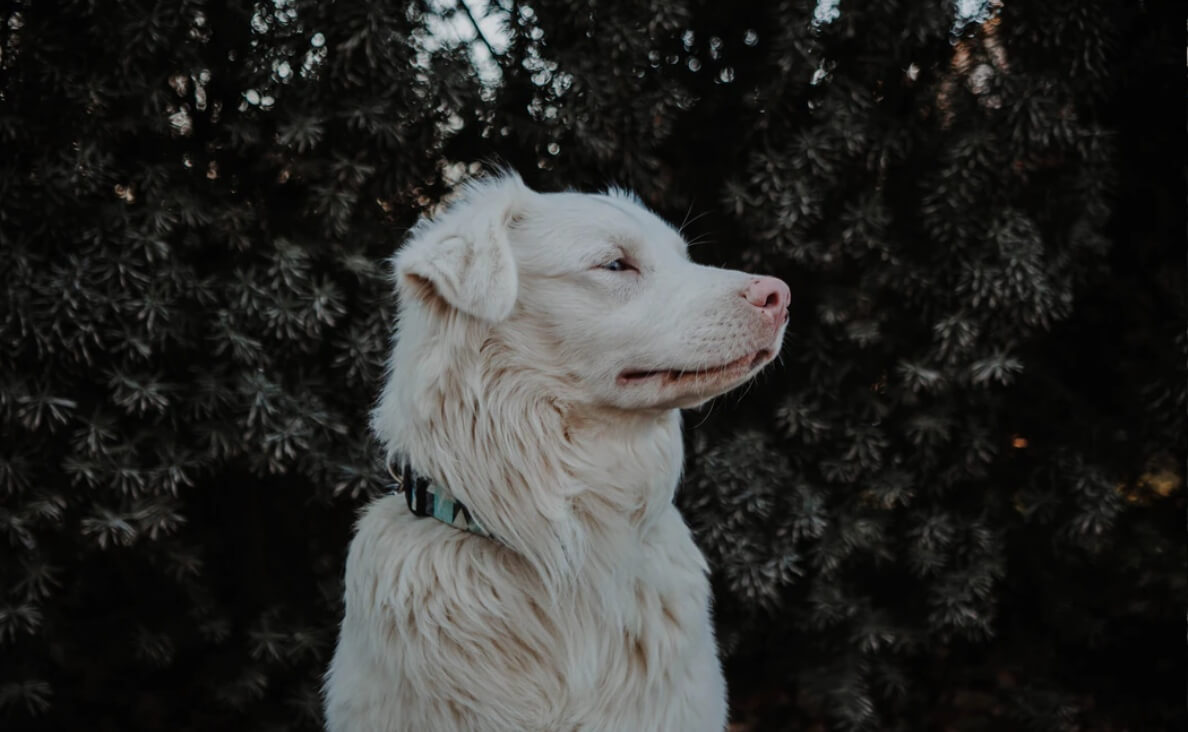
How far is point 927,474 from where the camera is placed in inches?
163

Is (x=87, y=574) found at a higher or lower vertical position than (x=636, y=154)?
lower

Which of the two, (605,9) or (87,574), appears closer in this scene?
(605,9)

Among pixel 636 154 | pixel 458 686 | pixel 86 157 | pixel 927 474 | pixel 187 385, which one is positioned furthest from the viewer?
pixel 927 474

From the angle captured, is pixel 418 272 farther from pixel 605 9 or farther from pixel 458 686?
pixel 605 9

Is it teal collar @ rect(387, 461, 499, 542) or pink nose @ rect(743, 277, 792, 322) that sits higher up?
pink nose @ rect(743, 277, 792, 322)

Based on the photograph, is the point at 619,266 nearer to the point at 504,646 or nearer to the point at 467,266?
the point at 467,266

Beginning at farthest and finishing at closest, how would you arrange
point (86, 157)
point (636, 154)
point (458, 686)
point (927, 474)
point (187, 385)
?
point (927, 474) < point (636, 154) < point (187, 385) < point (86, 157) < point (458, 686)

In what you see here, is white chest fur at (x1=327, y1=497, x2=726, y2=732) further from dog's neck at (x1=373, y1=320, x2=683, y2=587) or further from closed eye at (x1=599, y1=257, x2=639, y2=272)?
closed eye at (x1=599, y1=257, x2=639, y2=272)

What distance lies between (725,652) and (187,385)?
2.29 meters

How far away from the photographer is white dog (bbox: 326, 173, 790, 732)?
2.39 m

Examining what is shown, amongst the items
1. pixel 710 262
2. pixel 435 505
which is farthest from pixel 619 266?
pixel 710 262

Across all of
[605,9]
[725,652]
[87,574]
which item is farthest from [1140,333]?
[87,574]

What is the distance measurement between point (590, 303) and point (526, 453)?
1.31ft

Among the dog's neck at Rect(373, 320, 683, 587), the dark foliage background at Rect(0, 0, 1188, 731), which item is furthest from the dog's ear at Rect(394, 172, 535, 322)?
the dark foliage background at Rect(0, 0, 1188, 731)
